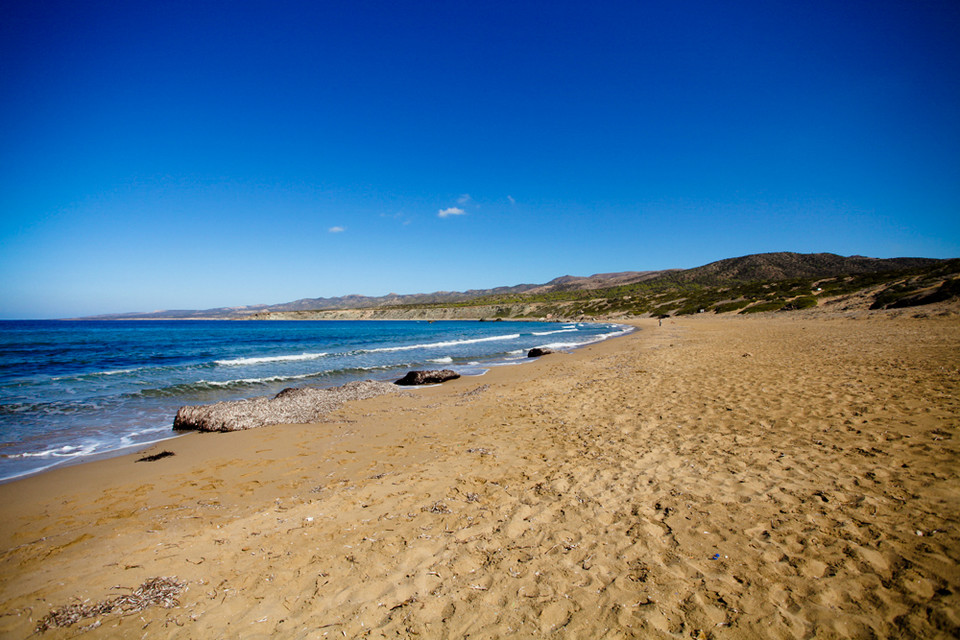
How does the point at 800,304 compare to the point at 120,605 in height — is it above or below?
above

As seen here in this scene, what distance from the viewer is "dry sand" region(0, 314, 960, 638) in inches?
129

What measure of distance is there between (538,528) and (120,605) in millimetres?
4283

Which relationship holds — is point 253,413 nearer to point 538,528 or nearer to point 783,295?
point 538,528

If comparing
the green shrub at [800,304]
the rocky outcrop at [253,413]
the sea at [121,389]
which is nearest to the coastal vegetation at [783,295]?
the green shrub at [800,304]

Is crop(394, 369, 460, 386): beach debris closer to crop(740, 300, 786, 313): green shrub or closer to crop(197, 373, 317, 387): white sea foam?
crop(197, 373, 317, 387): white sea foam

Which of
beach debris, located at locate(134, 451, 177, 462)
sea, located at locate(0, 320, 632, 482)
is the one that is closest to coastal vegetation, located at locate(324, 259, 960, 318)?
sea, located at locate(0, 320, 632, 482)

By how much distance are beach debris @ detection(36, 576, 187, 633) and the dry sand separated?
11 centimetres

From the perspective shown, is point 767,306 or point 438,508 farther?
point 767,306

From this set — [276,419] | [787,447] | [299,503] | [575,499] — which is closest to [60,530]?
[299,503]

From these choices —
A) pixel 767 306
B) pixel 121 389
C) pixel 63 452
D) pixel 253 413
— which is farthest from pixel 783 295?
pixel 121 389

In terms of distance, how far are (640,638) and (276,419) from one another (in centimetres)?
1050

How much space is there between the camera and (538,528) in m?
4.61

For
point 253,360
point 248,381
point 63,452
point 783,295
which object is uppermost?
point 783,295

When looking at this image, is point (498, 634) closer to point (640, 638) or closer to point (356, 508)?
point (640, 638)
